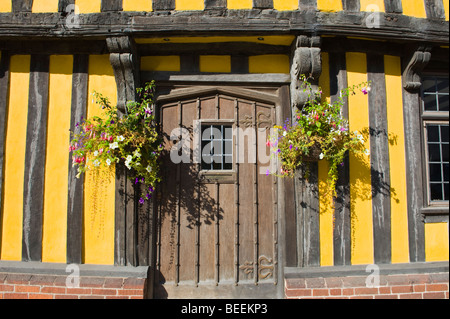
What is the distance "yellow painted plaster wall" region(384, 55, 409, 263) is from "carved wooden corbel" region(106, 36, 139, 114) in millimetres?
3071

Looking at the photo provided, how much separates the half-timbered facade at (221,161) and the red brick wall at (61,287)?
2 centimetres

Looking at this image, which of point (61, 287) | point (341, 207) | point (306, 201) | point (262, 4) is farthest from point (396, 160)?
point (61, 287)

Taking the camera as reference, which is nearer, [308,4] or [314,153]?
[314,153]

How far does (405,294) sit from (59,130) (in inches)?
175

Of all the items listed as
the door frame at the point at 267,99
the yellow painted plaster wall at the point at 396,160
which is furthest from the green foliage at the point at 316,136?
the yellow painted plaster wall at the point at 396,160

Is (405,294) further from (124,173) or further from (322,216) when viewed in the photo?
(124,173)

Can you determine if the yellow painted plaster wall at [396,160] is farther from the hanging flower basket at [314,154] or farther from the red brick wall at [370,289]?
the hanging flower basket at [314,154]

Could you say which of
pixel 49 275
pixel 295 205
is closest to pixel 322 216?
pixel 295 205

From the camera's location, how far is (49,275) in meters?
3.37

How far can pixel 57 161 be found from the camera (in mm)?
3539

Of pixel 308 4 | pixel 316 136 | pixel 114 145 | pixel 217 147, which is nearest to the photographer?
pixel 114 145

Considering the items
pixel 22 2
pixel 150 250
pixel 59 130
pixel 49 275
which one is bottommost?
pixel 49 275

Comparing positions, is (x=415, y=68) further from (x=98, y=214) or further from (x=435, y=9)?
(x=98, y=214)

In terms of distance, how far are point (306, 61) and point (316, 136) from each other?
0.87 m
